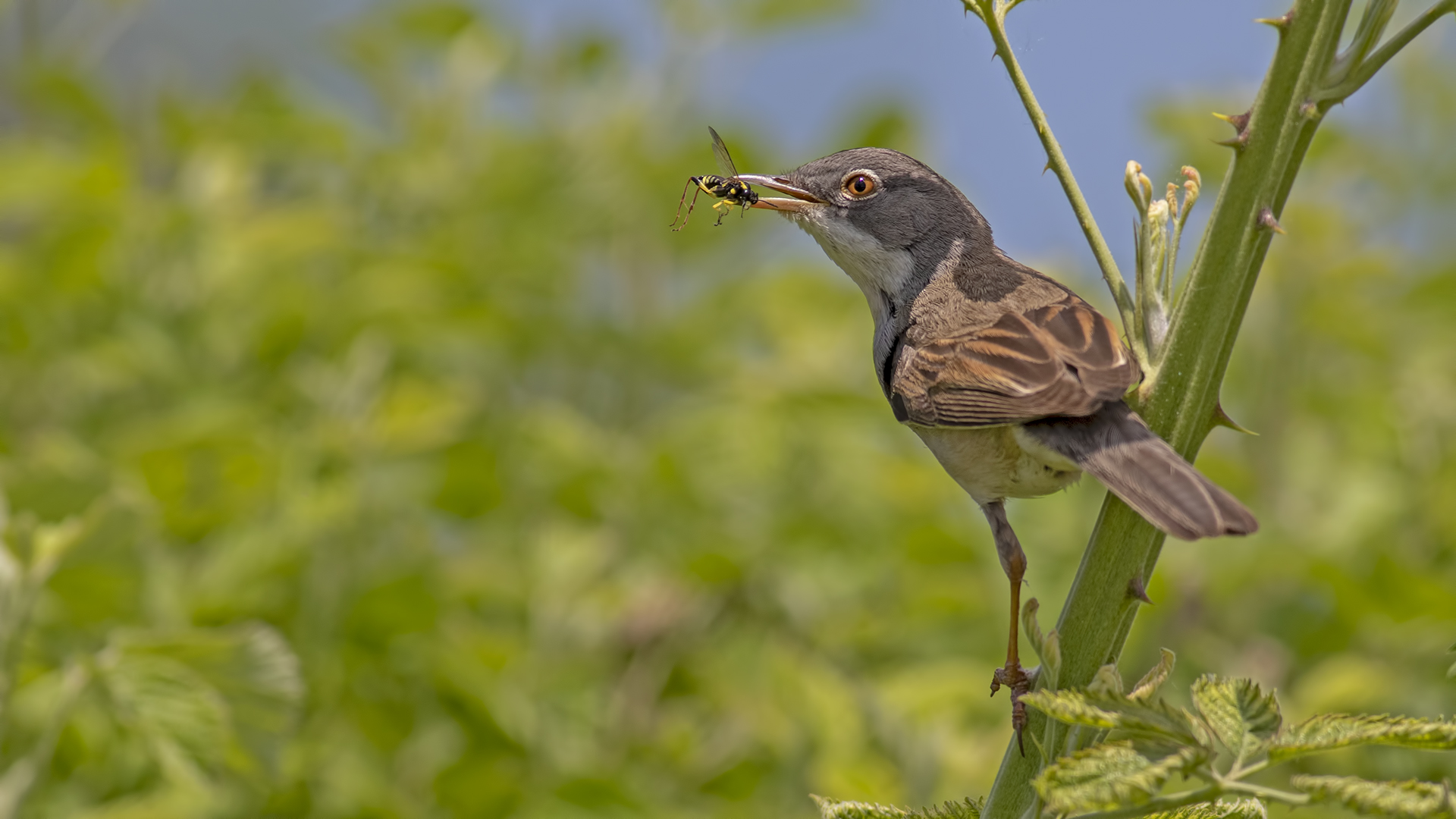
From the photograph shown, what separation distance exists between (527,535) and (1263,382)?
2.24 metres

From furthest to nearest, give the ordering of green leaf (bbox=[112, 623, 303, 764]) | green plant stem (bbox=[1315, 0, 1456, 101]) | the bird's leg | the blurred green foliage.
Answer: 1. the blurred green foliage
2. green leaf (bbox=[112, 623, 303, 764])
3. the bird's leg
4. green plant stem (bbox=[1315, 0, 1456, 101])

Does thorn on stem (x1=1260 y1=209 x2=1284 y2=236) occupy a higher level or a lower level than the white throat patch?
lower

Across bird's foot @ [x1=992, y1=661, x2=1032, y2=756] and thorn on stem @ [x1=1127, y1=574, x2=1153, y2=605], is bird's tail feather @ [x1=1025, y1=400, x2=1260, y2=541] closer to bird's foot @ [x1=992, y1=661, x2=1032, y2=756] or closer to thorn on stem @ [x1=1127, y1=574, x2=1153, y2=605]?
thorn on stem @ [x1=1127, y1=574, x2=1153, y2=605]

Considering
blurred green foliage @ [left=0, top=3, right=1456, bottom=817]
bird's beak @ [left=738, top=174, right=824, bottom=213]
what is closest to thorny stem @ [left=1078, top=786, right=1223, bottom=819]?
bird's beak @ [left=738, top=174, right=824, bottom=213]

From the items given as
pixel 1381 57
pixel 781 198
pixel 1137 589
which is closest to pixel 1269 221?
pixel 1381 57

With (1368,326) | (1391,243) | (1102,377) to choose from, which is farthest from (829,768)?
(1391,243)

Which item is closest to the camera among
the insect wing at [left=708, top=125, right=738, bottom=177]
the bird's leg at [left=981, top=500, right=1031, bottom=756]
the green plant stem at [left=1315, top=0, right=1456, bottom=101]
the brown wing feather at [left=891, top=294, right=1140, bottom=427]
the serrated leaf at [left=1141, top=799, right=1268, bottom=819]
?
the green plant stem at [left=1315, top=0, right=1456, bottom=101]

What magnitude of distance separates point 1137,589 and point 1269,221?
34 cm

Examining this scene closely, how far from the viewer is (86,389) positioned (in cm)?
352

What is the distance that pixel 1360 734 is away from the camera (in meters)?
0.99

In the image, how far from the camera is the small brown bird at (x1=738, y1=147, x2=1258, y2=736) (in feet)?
4.09

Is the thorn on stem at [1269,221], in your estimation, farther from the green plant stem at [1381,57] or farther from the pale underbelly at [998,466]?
the pale underbelly at [998,466]

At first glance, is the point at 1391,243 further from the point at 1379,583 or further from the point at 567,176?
the point at 567,176

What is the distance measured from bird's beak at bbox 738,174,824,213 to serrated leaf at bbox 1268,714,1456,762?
1.13m
